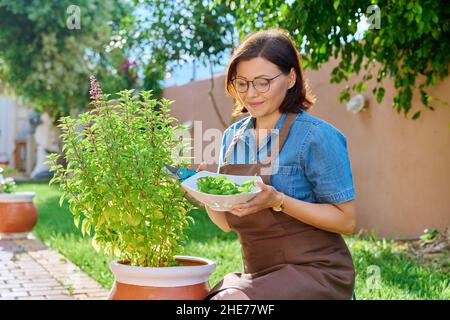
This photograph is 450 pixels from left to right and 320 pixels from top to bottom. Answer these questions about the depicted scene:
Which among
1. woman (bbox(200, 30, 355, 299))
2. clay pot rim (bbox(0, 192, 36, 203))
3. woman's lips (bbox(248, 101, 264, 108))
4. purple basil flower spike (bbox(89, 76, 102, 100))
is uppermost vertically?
purple basil flower spike (bbox(89, 76, 102, 100))

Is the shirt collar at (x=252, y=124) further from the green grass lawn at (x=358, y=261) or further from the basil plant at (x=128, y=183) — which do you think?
the green grass lawn at (x=358, y=261)

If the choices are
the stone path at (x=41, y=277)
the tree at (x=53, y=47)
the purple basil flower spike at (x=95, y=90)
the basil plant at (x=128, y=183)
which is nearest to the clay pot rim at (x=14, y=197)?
the stone path at (x=41, y=277)

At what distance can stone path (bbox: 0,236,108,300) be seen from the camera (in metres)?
4.80

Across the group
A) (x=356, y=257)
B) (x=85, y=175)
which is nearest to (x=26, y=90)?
(x=356, y=257)

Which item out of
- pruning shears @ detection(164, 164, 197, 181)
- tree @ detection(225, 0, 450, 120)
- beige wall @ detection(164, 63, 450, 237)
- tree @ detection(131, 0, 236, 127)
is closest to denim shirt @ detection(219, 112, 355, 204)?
pruning shears @ detection(164, 164, 197, 181)

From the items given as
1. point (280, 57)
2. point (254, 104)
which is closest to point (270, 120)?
point (254, 104)

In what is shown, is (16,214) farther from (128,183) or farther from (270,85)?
(270,85)

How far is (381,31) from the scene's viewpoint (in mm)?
6160

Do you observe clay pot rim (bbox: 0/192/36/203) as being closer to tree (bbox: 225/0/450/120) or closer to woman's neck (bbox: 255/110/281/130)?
tree (bbox: 225/0/450/120)

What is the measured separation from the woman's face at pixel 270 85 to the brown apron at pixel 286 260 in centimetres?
9

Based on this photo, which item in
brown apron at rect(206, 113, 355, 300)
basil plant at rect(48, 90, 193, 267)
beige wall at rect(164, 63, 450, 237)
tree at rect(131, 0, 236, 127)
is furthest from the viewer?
tree at rect(131, 0, 236, 127)

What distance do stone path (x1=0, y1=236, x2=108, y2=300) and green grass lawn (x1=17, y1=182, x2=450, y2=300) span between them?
0.11 metres

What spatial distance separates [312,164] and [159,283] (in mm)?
625
